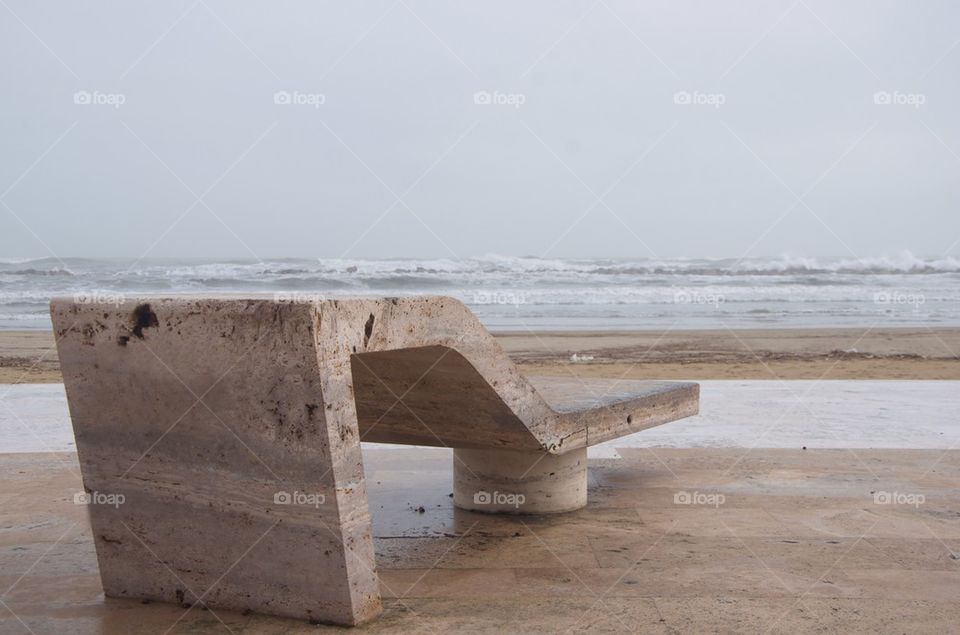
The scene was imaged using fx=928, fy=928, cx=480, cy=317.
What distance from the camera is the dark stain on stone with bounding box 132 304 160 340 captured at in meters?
3.16

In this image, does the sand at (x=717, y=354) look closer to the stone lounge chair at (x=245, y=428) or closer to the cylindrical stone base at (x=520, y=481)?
the cylindrical stone base at (x=520, y=481)

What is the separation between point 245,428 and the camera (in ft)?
10.0

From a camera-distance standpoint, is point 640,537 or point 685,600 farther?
point 640,537

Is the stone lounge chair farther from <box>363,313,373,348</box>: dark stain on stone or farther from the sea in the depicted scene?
the sea

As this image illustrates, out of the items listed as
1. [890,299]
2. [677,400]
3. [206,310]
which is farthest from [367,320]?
[890,299]

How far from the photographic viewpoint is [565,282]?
32531 mm

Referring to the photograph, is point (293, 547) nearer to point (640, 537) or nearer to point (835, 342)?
point (640, 537)

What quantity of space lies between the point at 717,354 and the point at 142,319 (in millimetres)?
12851

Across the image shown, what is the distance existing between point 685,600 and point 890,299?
28.5 metres

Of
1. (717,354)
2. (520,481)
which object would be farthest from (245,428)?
(717,354)

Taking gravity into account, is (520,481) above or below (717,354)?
above

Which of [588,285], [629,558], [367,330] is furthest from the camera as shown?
[588,285]

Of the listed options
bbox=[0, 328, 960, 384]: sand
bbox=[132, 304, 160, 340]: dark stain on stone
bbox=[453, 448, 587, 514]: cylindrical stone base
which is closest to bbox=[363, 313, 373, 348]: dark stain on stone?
bbox=[132, 304, 160, 340]: dark stain on stone

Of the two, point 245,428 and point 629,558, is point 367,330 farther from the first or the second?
point 629,558
